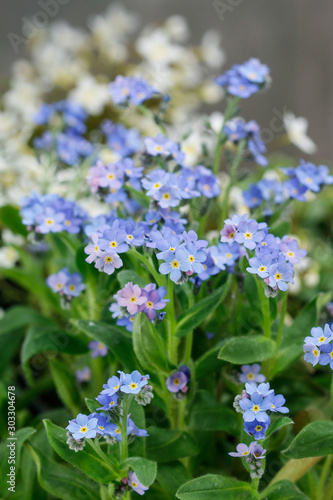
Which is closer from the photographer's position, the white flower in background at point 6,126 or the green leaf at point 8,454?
the green leaf at point 8,454

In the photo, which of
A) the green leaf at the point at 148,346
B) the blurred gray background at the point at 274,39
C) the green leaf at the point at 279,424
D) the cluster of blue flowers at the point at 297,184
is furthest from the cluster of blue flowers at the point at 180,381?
the blurred gray background at the point at 274,39

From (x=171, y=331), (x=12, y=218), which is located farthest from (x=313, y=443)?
(x=12, y=218)

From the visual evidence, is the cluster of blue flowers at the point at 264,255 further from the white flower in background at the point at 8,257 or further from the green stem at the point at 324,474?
the white flower in background at the point at 8,257

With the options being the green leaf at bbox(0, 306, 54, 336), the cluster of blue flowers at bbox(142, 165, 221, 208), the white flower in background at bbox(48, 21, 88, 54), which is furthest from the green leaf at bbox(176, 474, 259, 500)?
the white flower in background at bbox(48, 21, 88, 54)

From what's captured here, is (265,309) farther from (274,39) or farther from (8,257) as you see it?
(274,39)

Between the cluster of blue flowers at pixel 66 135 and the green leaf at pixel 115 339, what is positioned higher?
the cluster of blue flowers at pixel 66 135

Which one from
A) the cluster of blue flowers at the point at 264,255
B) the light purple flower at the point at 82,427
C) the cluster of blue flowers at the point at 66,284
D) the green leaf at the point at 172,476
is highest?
the cluster of blue flowers at the point at 264,255

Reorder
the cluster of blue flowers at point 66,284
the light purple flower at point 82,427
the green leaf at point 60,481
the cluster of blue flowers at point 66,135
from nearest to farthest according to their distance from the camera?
the light purple flower at point 82,427
the green leaf at point 60,481
the cluster of blue flowers at point 66,284
the cluster of blue flowers at point 66,135

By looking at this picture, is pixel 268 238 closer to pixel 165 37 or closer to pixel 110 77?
pixel 165 37
